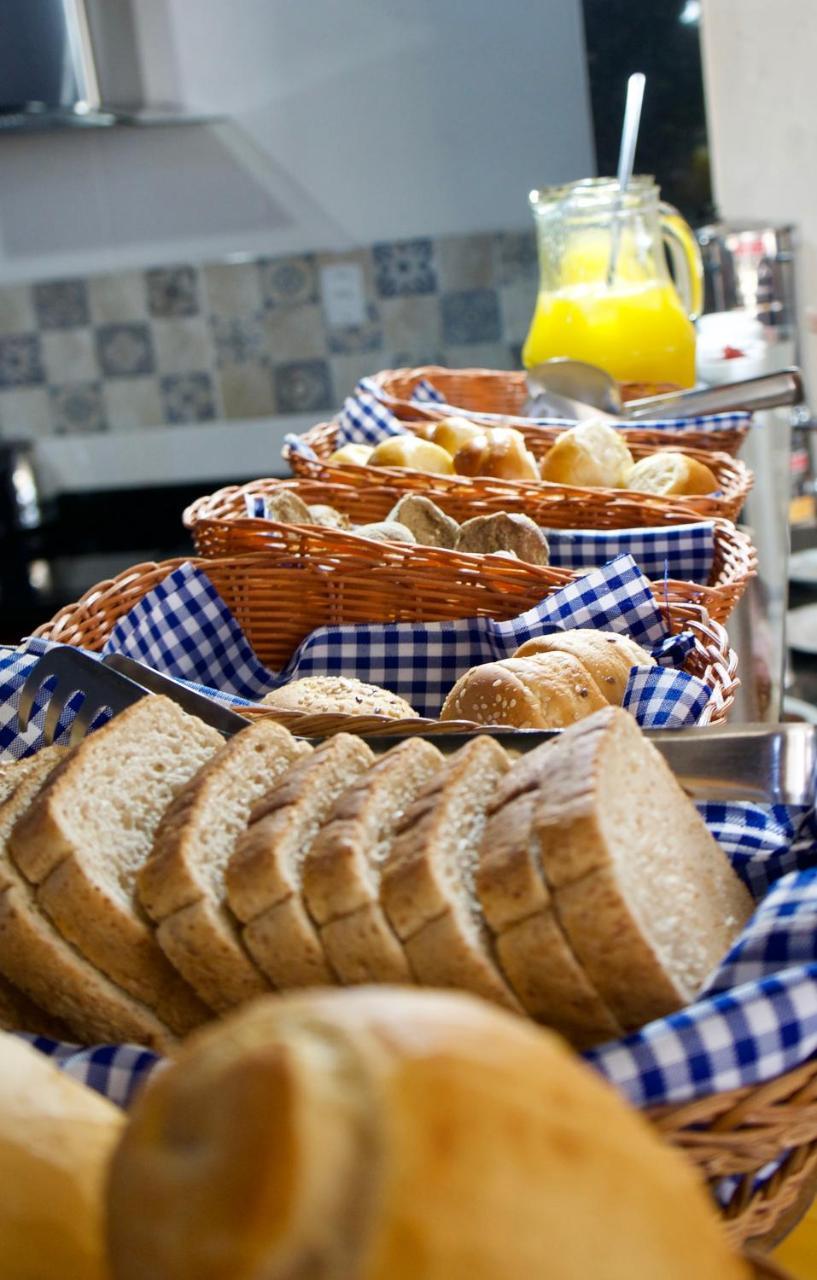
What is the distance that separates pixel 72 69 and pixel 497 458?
2318 millimetres

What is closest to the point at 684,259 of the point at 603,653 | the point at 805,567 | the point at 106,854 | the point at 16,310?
the point at 603,653

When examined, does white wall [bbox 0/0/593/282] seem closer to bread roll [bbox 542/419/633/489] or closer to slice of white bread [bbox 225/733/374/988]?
bread roll [bbox 542/419/633/489]

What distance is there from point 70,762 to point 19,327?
353 cm

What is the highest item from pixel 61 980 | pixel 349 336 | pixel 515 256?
pixel 515 256

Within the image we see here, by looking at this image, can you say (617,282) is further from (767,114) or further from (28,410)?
(28,410)

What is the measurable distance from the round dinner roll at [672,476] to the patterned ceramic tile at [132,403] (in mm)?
2573

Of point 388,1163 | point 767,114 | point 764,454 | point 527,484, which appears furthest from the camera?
point 767,114

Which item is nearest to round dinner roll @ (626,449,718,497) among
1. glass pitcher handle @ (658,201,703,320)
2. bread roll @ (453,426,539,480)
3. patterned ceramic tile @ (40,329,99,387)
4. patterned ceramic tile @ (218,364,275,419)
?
bread roll @ (453,426,539,480)

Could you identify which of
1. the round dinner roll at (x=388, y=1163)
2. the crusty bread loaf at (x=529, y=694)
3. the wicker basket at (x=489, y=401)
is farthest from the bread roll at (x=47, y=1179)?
the wicker basket at (x=489, y=401)

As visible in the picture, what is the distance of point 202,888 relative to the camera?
625 millimetres

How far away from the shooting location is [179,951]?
63 cm

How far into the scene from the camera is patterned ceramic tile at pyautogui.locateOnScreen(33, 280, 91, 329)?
392 centimetres

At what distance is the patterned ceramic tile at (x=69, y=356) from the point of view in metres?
3.96

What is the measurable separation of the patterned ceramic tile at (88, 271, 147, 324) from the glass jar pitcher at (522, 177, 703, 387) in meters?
1.98
